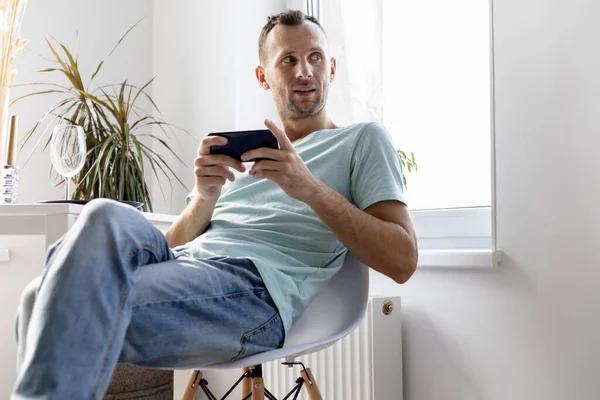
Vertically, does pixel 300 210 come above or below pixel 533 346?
above

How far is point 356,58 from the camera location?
241cm

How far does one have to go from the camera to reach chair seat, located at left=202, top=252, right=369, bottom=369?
148 centimetres

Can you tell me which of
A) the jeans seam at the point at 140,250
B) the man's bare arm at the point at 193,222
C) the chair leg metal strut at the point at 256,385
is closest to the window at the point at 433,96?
the chair leg metal strut at the point at 256,385

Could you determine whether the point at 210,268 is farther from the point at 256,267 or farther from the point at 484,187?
the point at 484,187

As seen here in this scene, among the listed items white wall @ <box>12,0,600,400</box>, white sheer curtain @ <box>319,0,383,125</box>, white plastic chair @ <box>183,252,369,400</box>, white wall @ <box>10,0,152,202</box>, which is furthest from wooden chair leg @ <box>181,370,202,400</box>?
white wall @ <box>10,0,152,202</box>

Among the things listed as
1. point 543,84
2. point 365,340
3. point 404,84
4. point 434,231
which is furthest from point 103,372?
point 404,84

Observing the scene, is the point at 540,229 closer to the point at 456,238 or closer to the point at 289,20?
the point at 456,238

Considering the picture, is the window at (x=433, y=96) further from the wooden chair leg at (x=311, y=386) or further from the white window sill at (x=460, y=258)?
the wooden chair leg at (x=311, y=386)

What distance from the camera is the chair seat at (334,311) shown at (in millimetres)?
1484

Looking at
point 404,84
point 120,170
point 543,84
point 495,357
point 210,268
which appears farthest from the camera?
point 120,170

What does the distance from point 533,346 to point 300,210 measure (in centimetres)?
66

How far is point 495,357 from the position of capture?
70.7 inches

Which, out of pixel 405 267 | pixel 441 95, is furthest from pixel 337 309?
pixel 441 95

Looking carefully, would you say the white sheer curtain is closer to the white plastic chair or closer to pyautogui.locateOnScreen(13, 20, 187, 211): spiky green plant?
pyautogui.locateOnScreen(13, 20, 187, 211): spiky green plant
